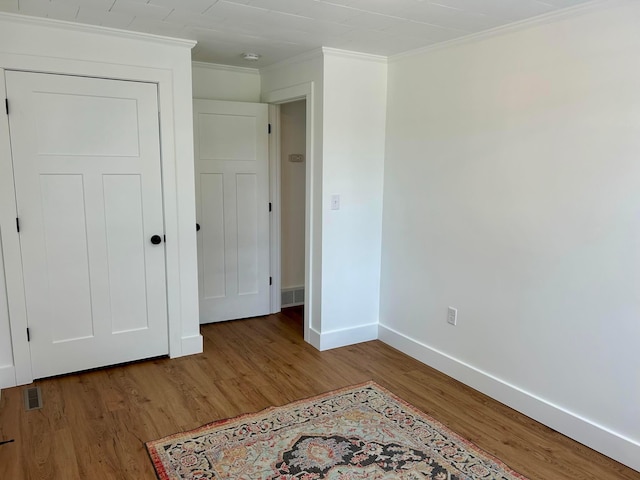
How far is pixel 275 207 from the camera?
4.55 meters

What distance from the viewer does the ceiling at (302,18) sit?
8.13 feet

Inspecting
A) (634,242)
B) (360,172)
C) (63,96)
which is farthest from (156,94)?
(634,242)

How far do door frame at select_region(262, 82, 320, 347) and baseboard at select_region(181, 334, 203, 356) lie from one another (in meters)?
0.88

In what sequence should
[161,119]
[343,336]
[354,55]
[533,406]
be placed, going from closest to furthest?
[533,406] → [161,119] → [354,55] → [343,336]

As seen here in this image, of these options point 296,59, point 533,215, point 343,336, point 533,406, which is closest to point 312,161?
point 296,59

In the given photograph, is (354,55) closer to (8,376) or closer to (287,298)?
(287,298)

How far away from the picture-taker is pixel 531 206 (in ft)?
9.03

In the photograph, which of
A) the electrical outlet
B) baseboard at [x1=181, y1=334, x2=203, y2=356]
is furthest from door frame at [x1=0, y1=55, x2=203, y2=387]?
the electrical outlet

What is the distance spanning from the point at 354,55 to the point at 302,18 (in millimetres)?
917

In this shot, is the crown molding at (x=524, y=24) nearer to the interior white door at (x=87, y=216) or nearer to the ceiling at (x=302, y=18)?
the ceiling at (x=302, y=18)

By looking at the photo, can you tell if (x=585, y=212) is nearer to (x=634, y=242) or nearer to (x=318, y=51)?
(x=634, y=242)

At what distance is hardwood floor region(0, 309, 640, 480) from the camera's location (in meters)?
2.38

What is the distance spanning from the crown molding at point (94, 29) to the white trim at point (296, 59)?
0.82 meters

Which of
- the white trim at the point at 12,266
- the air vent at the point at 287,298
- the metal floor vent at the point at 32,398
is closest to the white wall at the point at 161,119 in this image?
the white trim at the point at 12,266
